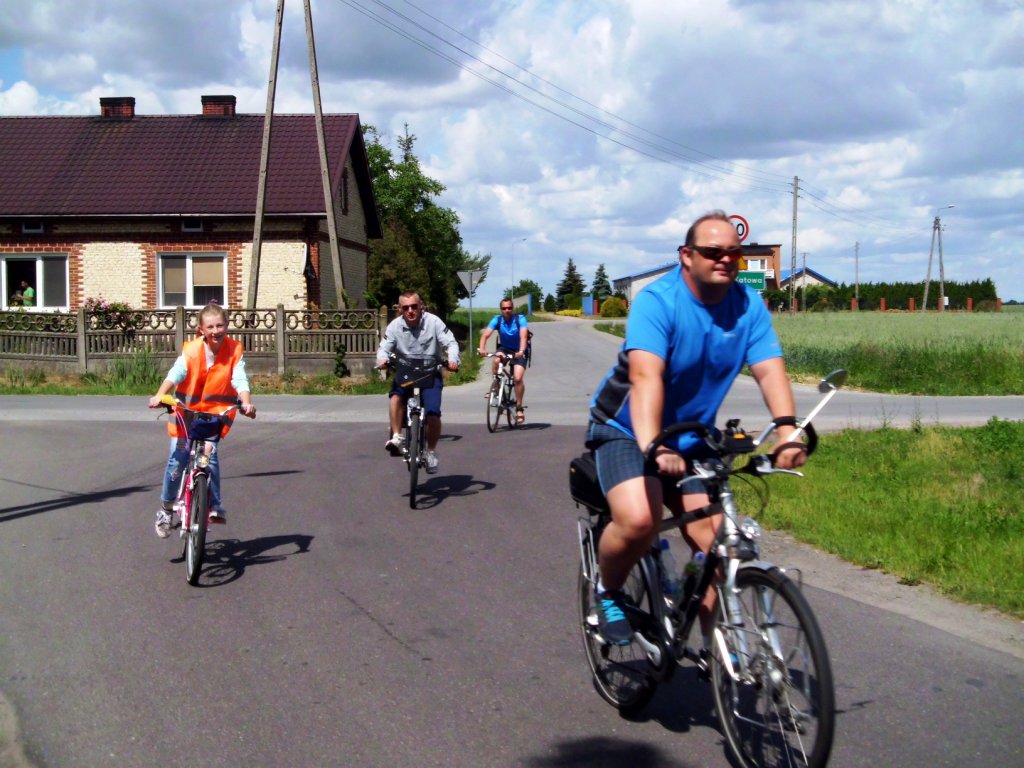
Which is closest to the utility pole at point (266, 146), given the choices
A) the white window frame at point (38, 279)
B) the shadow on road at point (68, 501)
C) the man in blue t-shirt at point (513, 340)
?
the white window frame at point (38, 279)

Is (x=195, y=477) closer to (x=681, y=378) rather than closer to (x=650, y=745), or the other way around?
(x=650, y=745)

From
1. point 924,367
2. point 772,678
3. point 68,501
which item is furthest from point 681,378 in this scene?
point 924,367

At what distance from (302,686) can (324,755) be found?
83 cm

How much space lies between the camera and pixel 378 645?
5652 millimetres

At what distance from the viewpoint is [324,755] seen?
4246 mm

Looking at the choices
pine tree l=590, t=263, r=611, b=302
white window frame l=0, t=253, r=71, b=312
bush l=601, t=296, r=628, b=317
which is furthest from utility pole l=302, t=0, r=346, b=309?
pine tree l=590, t=263, r=611, b=302

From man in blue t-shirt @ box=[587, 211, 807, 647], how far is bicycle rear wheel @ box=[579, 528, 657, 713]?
0.67ft

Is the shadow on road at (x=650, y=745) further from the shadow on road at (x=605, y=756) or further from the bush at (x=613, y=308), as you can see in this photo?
the bush at (x=613, y=308)

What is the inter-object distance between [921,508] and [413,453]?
4.18m

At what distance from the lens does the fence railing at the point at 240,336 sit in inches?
992

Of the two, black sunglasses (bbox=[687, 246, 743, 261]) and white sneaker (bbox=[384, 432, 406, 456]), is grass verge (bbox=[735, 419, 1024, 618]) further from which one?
black sunglasses (bbox=[687, 246, 743, 261])

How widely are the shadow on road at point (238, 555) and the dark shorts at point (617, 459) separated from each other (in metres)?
3.54

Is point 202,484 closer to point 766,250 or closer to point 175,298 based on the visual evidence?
point 175,298

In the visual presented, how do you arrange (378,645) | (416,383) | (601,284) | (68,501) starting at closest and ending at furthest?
(378,645) → (68,501) → (416,383) → (601,284)
